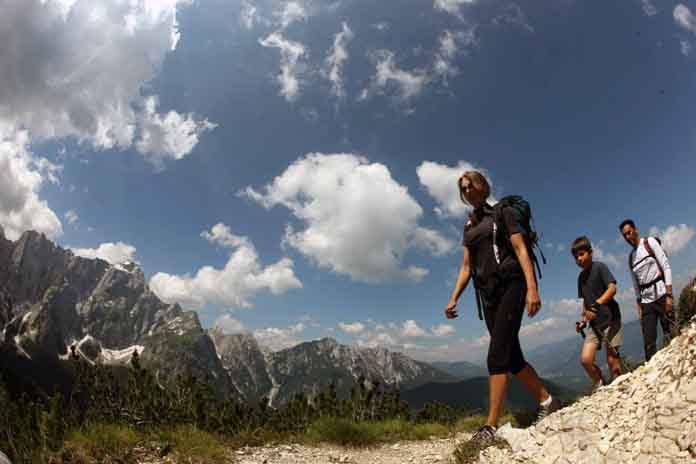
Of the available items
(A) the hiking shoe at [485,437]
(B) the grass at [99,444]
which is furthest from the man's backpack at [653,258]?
(B) the grass at [99,444]

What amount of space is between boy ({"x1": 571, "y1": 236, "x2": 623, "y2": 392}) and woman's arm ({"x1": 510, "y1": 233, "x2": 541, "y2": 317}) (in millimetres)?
3232

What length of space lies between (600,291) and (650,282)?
3.54 feet

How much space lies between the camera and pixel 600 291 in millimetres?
7715

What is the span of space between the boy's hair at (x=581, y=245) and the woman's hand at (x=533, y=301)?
12.4 ft

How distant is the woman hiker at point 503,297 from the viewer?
5051 millimetres

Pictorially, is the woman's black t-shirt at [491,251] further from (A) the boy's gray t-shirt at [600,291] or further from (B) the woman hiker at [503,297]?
(A) the boy's gray t-shirt at [600,291]

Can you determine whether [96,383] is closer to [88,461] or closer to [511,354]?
[88,461]

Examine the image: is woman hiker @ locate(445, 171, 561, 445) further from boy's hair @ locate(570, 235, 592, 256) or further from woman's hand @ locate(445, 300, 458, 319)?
boy's hair @ locate(570, 235, 592, 256)

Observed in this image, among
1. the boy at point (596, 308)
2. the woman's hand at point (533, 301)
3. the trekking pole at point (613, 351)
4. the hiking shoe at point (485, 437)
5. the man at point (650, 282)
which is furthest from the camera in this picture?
the man at point (650, 282)

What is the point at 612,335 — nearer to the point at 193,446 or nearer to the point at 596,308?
the point at 596,308

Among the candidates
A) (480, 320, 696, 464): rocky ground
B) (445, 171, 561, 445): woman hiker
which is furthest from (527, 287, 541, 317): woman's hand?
(480, 320, 696, 464): rocky ground

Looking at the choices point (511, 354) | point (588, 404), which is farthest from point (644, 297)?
point (588, 404)

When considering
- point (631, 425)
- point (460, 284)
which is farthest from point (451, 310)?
point (631, 425)

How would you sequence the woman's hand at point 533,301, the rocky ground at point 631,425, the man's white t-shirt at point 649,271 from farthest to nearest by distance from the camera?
the man's white t-shirt at point 649,271 → the woman's hand at point 533,301 → the rocky ground at point 631,425
